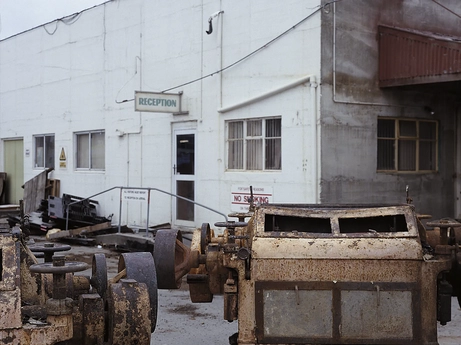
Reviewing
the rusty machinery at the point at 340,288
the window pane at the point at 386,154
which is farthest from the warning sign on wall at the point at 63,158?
the rusty machinery at the point at 340,288

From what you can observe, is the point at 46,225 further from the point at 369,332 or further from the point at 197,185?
the point at 369,332

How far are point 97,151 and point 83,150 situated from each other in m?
0.80

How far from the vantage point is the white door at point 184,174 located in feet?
48.1

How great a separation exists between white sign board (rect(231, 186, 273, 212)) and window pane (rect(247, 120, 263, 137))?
3.49 ft

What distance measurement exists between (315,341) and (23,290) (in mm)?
2313

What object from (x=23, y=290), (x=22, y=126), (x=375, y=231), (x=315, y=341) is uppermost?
(x=22, y=126)

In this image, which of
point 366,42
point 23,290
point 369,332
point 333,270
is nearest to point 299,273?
point 333,270

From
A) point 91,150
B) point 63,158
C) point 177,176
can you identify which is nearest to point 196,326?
point 177,176

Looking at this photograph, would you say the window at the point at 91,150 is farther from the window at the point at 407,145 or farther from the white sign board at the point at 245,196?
the window at the point at 407,145

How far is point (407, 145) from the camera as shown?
1340 centimetres

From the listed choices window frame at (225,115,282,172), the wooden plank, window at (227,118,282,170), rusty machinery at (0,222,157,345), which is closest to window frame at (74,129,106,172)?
the wooden plank

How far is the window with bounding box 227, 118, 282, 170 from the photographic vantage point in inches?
500

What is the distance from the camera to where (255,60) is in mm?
12961

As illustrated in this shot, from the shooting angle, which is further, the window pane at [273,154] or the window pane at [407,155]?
the window pane at [407,155]
